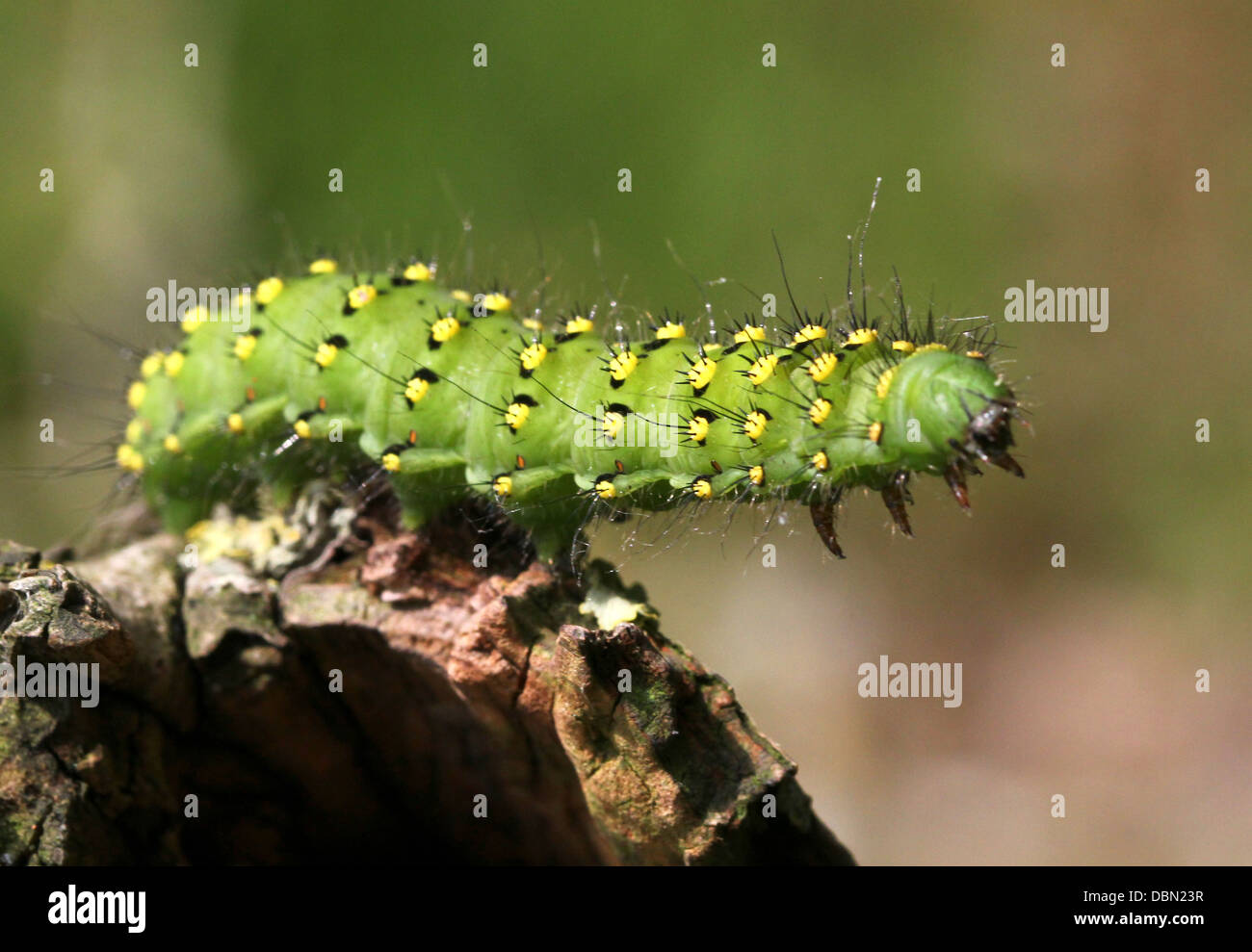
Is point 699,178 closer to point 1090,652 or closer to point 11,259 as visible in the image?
point 1090,652

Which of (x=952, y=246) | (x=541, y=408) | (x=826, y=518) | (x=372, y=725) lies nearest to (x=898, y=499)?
(x=826, y=518)

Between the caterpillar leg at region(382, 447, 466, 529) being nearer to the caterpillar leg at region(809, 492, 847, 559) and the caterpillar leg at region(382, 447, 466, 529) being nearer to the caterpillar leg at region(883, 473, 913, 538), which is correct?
the caterpillar leg at region(809, 492, 847, 559)

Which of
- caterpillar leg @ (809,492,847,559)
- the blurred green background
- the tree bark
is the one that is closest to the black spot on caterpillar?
caterpillar leg @ (809,492,847,559)

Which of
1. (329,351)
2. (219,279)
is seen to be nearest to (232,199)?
(219,279)

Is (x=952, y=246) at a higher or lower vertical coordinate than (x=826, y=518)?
higher

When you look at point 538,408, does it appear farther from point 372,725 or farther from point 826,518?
point 372,725

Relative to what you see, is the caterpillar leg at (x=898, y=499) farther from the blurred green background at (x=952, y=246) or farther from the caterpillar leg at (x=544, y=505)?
the blurred green background at (x=952, y=246)
